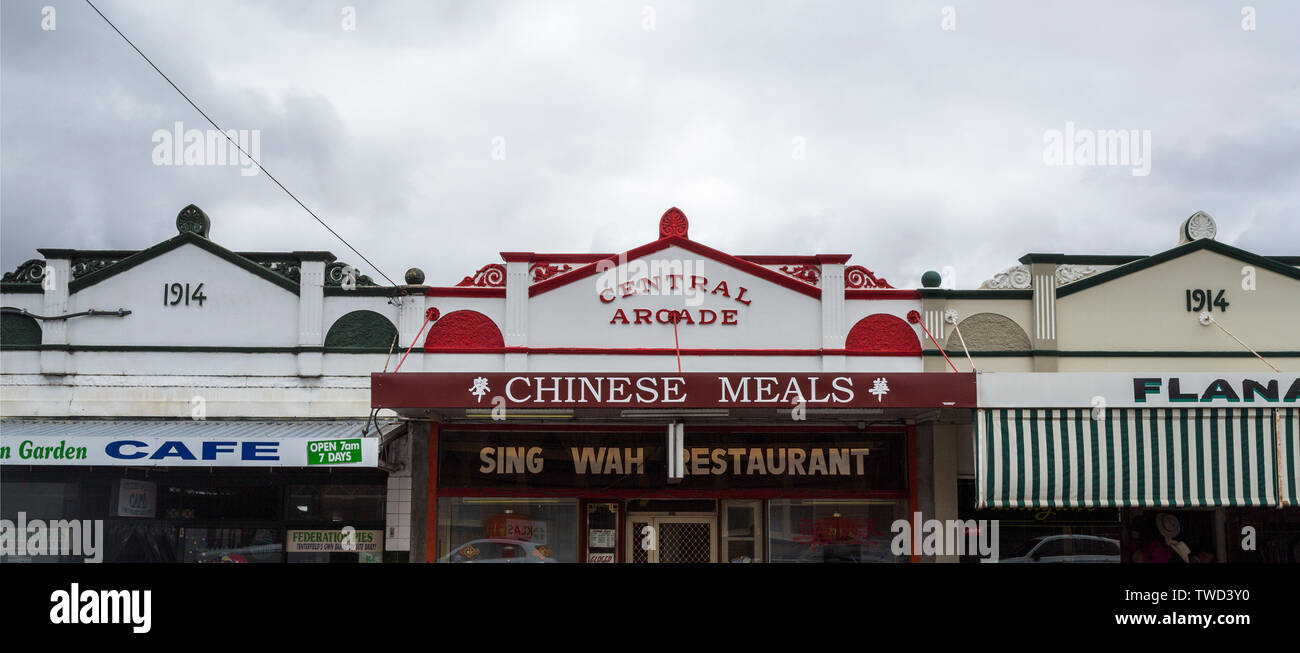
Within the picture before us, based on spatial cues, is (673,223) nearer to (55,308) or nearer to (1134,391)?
(1134,391)

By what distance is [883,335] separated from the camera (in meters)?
14.3

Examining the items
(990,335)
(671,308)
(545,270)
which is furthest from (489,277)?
(990,335)

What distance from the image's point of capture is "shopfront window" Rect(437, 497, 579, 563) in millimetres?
13656

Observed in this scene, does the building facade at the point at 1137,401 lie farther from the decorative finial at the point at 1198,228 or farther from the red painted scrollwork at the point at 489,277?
the red painted scrollwork at the point at 489,277

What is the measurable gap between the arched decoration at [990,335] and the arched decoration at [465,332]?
6.57 metres

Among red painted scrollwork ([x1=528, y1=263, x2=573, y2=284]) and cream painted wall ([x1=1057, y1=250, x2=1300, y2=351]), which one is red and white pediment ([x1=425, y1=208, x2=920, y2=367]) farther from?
cream painted wall ([x1=1057, y1=250, x2=1300, y2=351])

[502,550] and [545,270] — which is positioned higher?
[545,270]

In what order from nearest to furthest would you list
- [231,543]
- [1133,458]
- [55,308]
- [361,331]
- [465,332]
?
[1133,458]
[231,543]
[55,308]
[361,331]
[465,332]

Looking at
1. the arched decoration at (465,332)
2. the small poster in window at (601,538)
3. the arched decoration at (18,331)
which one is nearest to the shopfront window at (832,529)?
the small poster in window at (601,538)

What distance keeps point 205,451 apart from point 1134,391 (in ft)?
36.8

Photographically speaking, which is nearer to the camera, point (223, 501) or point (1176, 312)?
point (223, 501)

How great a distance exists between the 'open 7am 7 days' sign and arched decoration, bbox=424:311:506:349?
7.44ft

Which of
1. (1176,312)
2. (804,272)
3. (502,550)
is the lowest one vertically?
(502,550)

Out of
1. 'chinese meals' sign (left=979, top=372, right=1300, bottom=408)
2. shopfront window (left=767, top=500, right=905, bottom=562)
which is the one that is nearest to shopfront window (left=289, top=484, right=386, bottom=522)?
shopfront window (left=767, top=500, right=905, bottom=562)
